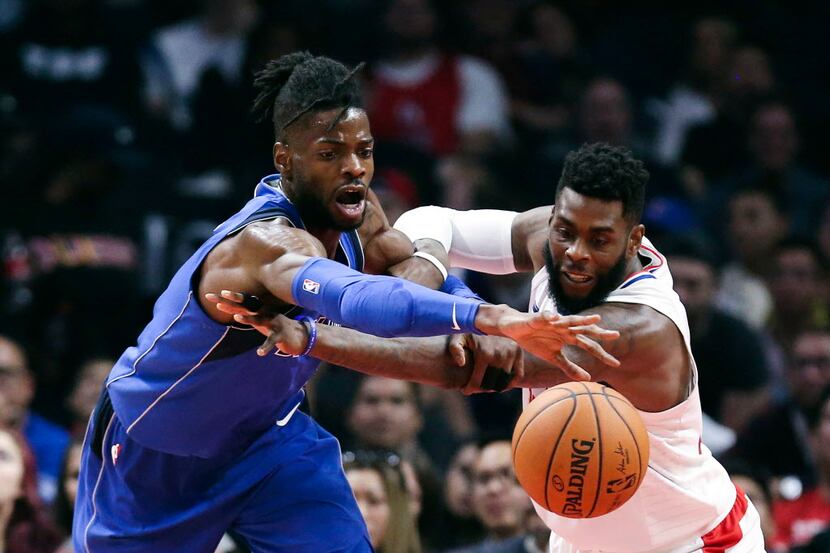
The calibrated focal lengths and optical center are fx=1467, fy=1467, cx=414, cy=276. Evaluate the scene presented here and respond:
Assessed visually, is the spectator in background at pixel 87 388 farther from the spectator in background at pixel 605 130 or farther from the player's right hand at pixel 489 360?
the player's right hand at pixel 489 360

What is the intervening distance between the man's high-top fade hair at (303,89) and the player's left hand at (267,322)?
69 cm

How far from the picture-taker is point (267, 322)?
181 inches

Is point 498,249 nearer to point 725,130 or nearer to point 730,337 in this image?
point 730,337

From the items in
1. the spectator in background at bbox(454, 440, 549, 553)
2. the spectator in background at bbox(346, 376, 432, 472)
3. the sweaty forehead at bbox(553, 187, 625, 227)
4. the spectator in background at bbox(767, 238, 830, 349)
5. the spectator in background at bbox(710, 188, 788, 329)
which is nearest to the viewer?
the sweaty forehead at bbox(553, 187, 625, 227)

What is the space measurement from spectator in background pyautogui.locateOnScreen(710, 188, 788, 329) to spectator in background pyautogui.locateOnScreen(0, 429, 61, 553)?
15.9 ft

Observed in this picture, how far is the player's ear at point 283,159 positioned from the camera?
5008 millimetres

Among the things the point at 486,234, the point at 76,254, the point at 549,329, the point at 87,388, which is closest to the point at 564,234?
the point at 486,234

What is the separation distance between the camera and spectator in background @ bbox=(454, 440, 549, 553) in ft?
24.5

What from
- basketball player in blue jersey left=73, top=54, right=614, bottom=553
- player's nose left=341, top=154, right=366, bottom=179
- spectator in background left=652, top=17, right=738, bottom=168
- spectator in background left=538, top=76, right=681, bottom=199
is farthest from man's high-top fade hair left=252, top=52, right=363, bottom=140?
spectator in background left=652, top=17, right=738, bottom=168

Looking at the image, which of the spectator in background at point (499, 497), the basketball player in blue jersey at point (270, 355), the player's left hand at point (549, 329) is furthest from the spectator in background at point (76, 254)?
the player's left hand at point (549, 329)

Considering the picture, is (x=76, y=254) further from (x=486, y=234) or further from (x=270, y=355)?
(x=270, y=355)

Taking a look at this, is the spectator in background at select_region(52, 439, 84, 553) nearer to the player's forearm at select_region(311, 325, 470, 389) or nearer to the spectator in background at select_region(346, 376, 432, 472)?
the spectator in background at select_region(346, 376, 432, 472)

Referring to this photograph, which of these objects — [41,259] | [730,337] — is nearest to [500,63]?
[730,337]

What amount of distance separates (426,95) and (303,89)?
574cm
